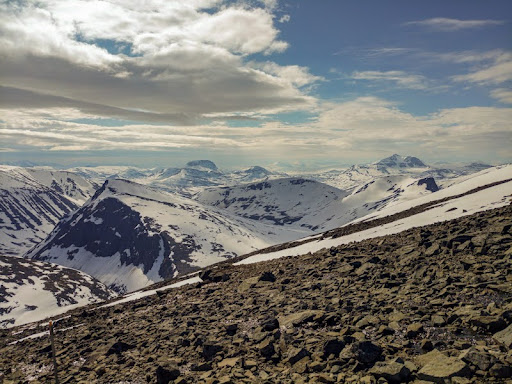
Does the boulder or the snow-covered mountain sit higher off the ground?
the boulder

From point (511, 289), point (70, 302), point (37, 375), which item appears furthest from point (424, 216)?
Result: point (70, 302)

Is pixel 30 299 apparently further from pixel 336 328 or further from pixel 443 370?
pixel 443 370

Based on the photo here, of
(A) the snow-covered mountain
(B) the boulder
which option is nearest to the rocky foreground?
(B) the boulder

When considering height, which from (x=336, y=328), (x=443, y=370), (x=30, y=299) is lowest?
(x=30, y=299)

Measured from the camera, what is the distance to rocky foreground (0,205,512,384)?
12.1 metres

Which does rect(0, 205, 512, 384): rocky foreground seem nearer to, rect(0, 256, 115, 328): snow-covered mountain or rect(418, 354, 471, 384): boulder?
rect(418, 354, 471, 384): boulder

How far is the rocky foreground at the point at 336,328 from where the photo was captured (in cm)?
1213

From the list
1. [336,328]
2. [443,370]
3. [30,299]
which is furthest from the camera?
[30,299]

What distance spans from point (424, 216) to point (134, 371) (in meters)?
39.2

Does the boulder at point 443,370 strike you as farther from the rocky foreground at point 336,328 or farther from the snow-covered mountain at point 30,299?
the snow-covered mountain at point 30,299

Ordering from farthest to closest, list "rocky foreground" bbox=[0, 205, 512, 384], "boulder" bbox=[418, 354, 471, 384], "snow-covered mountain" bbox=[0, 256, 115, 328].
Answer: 1. "snow-covered mountain" bbox=[0, 256, 115, 328]
2. "rocky foreground" bbox=[0, 205, 512, 384]
3. "boulder" bbox=[418, 354, 471, 384]

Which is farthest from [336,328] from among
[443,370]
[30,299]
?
[30,299]

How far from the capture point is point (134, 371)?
16.8 m

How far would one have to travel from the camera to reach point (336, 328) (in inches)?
628
